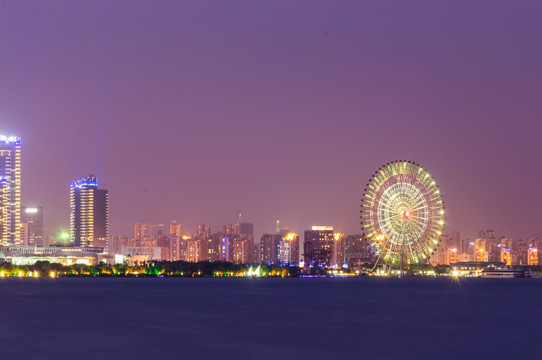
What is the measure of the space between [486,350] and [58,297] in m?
89.9

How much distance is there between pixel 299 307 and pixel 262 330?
121ft

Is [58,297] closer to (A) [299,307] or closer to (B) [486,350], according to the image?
(A) [299,307]

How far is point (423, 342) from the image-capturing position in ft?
255

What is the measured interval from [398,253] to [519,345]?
111691 millimetres

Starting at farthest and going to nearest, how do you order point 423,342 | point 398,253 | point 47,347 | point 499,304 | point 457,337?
point 398,253 → point 499,304 → point 457,337 → point 423,342 → point 47,347

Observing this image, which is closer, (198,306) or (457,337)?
(457,337)

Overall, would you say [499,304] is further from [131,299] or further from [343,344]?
[343,344]

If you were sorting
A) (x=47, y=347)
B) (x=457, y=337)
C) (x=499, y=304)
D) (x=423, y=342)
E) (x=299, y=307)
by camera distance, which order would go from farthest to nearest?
(x=499, y=304) → (x=299, y=307) → (x=457, y=337) → (x=423, y=342) → (x=47, y=347)

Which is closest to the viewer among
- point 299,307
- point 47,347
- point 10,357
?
point 10,357

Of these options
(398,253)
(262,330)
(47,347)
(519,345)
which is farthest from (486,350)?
(398,253)

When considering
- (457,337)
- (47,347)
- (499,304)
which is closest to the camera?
(47,347)

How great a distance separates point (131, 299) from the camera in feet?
479

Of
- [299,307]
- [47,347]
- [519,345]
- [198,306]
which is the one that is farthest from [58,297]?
[519,345]

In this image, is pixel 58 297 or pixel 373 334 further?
pixel 58 297
